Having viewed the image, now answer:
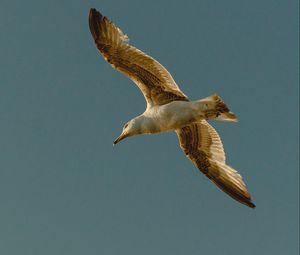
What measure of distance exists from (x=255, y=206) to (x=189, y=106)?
9.52 ft

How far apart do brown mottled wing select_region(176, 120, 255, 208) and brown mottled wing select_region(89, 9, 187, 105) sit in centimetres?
142

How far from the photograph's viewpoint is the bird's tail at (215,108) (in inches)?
607

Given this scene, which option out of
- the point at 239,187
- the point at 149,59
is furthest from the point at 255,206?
the point at 149,59

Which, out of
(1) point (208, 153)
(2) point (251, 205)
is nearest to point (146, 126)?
(1) point (208, 153)

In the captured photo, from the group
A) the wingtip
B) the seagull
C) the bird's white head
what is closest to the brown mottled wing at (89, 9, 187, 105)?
the seagull

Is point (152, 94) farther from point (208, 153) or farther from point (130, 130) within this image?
point (208, 153)

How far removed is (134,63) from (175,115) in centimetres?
153

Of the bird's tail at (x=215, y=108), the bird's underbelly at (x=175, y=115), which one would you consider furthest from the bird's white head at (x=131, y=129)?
the bird's tail at (x=215, y=108)

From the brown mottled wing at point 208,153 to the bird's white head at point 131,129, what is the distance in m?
1.65

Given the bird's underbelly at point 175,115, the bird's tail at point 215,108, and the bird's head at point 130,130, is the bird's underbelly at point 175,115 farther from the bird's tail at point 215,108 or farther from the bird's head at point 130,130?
the bird's head at point 130,130

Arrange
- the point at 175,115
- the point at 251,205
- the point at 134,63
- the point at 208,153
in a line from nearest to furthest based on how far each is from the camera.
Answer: the point at 175,115 → the point at 134,63 → the point at 251,205 → the point at 208,153

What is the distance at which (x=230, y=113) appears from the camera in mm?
15633

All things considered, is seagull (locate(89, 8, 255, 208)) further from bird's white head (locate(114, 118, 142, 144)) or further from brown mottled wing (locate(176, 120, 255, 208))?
brown mottled wing (locate(176, 120, 255, 208))

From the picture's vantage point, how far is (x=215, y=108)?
50.9 ft
